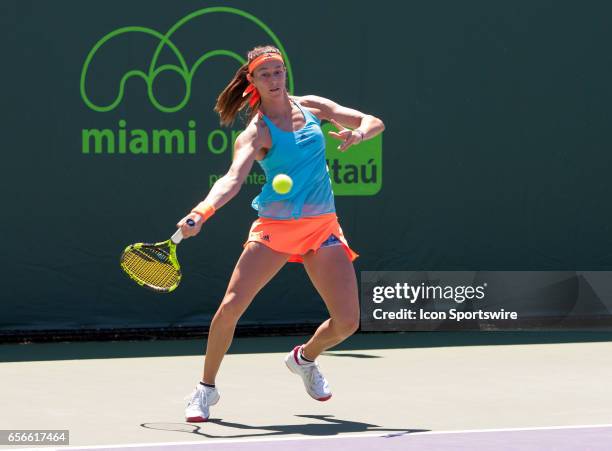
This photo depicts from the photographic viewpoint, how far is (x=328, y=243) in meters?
6.72

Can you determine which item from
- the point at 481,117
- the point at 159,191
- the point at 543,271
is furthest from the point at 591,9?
the point at 159,191

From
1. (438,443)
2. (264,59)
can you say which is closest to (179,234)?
(264,59)

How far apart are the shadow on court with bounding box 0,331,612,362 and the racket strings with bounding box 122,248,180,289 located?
2554 mm

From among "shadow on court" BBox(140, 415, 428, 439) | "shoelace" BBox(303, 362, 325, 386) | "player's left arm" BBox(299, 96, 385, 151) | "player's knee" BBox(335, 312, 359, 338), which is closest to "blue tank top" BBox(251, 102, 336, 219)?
"player's left arm" BBox(299, 96, 385, 151)

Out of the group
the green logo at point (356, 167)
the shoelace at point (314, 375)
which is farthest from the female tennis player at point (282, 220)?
the green logo at point (356, 167)

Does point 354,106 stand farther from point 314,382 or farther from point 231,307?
point 231,307

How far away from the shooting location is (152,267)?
6.48 metres

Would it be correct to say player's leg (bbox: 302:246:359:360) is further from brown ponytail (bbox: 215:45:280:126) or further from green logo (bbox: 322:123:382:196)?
green logo (bbox: 322:123:382:196)

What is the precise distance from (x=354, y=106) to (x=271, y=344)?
1706mm

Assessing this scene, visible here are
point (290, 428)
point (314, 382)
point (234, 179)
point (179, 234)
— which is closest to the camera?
point (179, 234)

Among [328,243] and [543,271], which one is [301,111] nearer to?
[328,243]

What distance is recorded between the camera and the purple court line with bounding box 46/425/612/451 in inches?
233

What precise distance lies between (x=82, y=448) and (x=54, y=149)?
384 cm

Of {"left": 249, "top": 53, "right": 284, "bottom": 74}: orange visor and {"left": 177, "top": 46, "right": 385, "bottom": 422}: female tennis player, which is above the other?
{"left": 249, "top": 53, "right": 284, "bottom": 74}: orange visor
